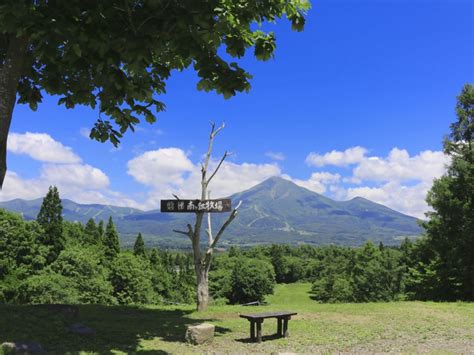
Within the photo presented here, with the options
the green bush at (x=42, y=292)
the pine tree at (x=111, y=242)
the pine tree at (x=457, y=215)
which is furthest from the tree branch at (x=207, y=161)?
the pine tree at (x=111, y=242)

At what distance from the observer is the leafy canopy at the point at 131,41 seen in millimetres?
4863

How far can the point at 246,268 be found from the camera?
8756 centimetres

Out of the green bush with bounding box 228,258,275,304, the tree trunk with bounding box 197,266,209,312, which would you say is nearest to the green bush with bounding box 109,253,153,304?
the green bush with bounding box 228,258,275,304

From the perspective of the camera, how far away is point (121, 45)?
5121mm

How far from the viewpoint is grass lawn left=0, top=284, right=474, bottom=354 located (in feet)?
31.4

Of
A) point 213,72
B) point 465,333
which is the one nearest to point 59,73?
point 213,72

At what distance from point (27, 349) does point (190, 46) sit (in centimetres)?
633

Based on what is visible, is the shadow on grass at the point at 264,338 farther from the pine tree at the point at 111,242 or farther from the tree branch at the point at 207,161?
the pine tree at the point at 111,242

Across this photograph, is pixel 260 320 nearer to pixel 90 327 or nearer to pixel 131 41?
pixel 90 327

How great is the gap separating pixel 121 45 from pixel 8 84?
2181 mm

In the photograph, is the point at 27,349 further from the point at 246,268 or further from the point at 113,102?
the point at 246,268

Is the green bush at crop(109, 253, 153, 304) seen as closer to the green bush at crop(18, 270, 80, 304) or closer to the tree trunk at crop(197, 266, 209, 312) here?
the green bush at crop(18, 270, 80, 304)

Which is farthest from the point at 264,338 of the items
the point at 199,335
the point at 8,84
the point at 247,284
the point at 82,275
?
the point at 247,284

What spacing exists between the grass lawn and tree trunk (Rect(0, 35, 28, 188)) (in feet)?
14.6
